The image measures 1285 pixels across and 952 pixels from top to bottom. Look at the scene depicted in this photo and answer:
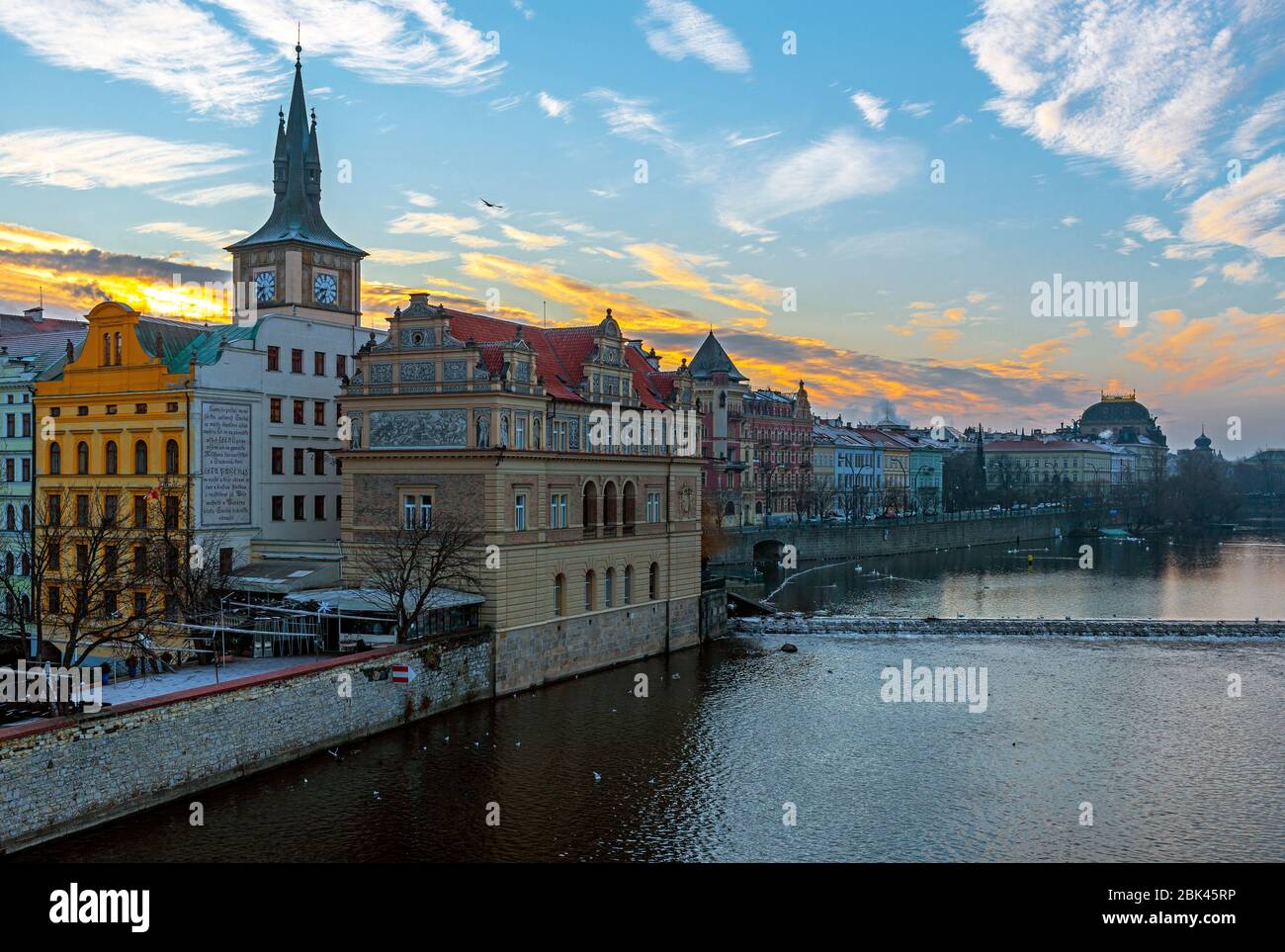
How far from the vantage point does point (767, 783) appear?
33438 millimetres

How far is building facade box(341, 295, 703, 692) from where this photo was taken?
4275 centimetres

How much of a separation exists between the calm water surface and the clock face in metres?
23.5

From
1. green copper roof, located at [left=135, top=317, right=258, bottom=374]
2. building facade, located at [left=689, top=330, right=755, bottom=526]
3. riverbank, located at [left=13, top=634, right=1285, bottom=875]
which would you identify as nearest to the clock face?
green copper roof, located at [left=135, top=317, right=258, bottom=374]

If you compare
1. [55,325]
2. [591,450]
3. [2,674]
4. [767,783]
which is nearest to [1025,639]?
[591,450]

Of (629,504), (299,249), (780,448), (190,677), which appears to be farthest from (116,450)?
(780,448)

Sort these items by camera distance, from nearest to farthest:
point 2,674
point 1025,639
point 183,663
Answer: point 2,674, point 183,663, point 1025,639

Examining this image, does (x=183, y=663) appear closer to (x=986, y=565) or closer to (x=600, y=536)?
(x=600, y=536)

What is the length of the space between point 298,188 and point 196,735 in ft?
115

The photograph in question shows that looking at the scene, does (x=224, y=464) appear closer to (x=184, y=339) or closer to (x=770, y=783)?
(x=184, y=339)

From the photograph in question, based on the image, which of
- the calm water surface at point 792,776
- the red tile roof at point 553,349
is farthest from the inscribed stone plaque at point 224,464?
the calm water surface at point 792,776

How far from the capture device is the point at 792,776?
1341 inches

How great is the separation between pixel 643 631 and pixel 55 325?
116 ft
